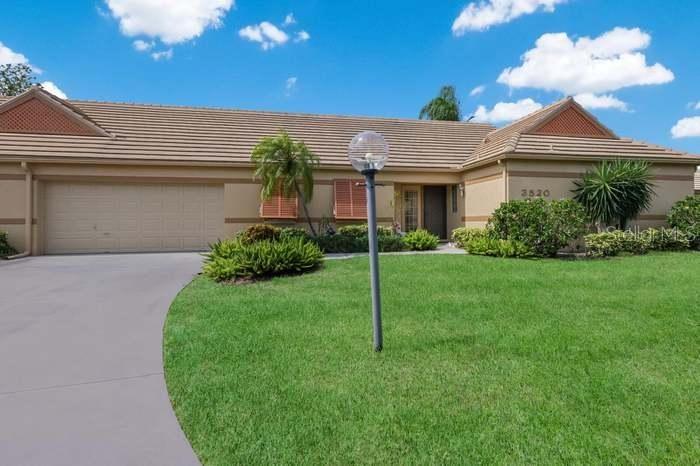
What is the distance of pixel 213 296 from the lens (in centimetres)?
741

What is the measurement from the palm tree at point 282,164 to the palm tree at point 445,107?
2000 centimetres

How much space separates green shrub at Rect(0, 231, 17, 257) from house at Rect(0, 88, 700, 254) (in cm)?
36

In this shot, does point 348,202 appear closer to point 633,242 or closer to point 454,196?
point 454,196

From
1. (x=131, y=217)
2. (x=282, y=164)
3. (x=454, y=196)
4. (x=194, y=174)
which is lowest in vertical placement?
(x=131, y=217)

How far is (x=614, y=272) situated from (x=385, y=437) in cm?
858

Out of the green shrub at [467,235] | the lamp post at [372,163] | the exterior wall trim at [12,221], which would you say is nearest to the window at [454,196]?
the green shrub at [467,235]

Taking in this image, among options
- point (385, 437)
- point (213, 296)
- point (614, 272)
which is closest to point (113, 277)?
point (213, 296)

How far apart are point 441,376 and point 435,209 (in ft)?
51.4

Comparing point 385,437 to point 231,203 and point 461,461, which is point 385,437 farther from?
point 231,203

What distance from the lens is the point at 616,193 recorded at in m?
14.2

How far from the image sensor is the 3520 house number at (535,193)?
15016 millimetres

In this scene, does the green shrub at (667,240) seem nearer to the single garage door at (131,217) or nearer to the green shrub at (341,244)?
the green shrub at (341,244)

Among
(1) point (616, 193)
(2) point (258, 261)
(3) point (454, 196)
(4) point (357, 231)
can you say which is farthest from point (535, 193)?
(2) point (258, 261)

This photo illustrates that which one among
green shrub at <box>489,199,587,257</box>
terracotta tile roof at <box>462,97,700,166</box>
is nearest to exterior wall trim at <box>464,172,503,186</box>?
terracotta tile roof at <box>462,97,700,166</box>
